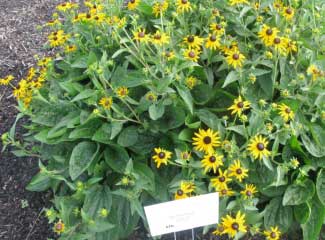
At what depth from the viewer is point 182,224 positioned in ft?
6.51

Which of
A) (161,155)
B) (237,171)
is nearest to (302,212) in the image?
(237,171)

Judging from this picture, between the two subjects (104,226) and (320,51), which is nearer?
(104,226)

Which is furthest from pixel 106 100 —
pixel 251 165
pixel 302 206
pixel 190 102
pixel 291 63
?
pixel 302 206

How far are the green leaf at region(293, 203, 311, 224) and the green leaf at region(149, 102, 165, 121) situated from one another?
0.89m

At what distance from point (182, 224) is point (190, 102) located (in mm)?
612

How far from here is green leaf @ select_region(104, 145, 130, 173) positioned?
238 centimetres

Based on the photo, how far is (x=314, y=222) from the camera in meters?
2.36

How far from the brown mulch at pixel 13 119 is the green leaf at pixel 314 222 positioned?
1.48m

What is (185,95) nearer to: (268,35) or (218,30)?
(218,30)

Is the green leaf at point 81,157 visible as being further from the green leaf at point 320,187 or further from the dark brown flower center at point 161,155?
the green leaf at point 320,187

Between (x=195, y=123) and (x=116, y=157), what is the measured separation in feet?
1.62

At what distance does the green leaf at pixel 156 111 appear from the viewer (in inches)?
86.4

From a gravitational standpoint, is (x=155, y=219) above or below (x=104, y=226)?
above

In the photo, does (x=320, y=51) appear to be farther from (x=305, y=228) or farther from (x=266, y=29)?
(x=305, y=228)
